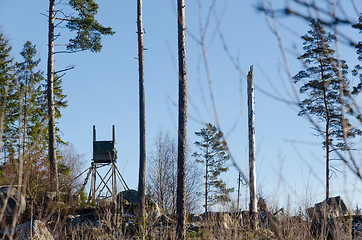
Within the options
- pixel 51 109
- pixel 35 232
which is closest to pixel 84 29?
pixel 51 109

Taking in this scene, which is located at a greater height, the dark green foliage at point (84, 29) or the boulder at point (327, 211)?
the dark green foliage at point (84, 29)

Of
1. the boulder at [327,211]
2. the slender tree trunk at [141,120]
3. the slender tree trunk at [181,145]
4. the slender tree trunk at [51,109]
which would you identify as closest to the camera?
the slender tree trunk at [181,145]

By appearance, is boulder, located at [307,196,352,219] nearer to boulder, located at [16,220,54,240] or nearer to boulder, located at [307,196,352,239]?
boulder, located at [307,196,352,239]

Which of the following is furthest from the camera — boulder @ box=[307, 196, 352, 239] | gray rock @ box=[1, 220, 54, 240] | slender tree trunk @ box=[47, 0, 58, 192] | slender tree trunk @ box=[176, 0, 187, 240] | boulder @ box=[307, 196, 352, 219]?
slender tree trunk @ box=[47, 0, 58, 192]

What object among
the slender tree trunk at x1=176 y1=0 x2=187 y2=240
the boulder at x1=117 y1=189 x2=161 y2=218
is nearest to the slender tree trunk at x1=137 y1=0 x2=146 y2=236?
the boulder at x1=117 y1=189 x2=161 y2=218

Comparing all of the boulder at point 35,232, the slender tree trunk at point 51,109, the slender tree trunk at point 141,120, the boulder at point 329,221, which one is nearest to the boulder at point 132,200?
the slender tree trunk at point 141,120

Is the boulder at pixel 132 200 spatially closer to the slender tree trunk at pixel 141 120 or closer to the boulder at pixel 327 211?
the slender tree trunk at pixel 141 120

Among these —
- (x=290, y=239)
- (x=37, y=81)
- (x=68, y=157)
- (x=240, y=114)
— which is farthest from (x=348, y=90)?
(x=68, y=157)

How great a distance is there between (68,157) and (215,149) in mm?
11048

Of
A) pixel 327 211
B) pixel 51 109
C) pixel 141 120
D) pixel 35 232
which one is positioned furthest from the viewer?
pixel 51 109

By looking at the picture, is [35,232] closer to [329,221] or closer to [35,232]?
[35,232]

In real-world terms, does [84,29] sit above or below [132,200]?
above

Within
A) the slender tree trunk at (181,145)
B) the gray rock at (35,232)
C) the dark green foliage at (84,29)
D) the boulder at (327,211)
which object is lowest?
the gray rock at (35,232)

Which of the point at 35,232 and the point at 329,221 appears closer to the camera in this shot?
the point at 35,232
